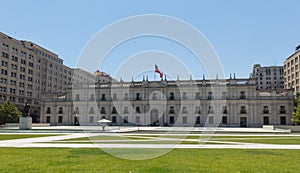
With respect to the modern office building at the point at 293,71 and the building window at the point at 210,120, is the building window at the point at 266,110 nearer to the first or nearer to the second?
the building window at the point at 210,120

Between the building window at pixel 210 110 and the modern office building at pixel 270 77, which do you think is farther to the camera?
the modern office building at pixel 270 77

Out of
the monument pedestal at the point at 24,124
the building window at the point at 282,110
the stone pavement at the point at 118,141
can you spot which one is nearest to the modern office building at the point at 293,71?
the building window at the point at 282,110

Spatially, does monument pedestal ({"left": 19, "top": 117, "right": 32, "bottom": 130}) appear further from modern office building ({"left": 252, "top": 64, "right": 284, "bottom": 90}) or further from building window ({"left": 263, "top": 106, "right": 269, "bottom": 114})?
modern office building ({"left": 252, "top": 64, "right": 284, "bottom": 90})

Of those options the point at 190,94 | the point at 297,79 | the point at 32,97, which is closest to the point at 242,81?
the point at 190,94

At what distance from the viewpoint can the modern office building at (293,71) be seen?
266ft

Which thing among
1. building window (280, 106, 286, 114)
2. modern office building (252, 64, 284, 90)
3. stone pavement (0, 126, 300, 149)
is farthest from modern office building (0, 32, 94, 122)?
modern office building (252, 64, 284, 90)

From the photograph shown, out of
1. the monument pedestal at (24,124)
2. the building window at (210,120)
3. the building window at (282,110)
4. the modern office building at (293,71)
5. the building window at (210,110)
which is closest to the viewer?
the monument pedestal at (24,124)

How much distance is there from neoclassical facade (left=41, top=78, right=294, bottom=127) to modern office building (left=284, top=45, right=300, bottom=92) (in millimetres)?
17280

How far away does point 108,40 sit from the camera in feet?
40.9

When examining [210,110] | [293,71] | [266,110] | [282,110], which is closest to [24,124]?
[210,110]

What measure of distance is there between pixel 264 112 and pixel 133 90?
111 feet

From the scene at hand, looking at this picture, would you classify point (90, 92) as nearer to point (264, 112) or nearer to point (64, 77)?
point (64, 77)

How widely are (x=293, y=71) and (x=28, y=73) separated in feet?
267

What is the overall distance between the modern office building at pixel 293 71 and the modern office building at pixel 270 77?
143 ft
